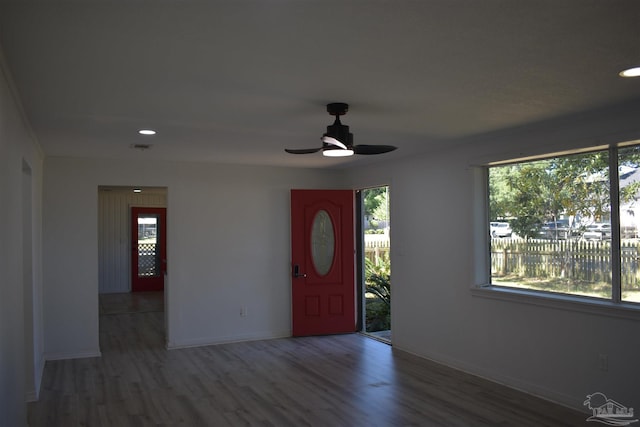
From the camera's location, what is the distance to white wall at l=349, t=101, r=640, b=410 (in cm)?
403

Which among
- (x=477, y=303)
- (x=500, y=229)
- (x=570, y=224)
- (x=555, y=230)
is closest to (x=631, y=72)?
(x=570, y=224)

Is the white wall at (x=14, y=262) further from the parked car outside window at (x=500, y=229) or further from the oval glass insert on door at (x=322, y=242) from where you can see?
the parked car outside window at (x=500, y=229)

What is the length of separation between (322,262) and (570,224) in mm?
3615

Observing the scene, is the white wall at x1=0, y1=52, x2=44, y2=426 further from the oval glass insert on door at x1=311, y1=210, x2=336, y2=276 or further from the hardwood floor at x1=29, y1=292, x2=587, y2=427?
the oval glass insert on door at x1=311, y1=210, x2=336, y2=276

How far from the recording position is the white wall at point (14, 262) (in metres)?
2.67

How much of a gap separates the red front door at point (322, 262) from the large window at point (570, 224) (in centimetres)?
246

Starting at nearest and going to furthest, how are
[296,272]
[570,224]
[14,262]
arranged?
[14,262], [570,224], [296,272]

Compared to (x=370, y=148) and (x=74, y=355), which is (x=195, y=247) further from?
(x=370, y=148)

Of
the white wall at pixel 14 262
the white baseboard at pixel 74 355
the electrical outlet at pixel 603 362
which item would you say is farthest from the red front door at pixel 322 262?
the electrical outlet at pixel 603 362

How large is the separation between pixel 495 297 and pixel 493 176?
120 cm

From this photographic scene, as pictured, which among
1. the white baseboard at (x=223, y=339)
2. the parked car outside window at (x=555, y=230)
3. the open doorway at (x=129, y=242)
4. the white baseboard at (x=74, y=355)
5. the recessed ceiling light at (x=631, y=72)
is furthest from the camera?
the open doorway at (x=129, y=242)

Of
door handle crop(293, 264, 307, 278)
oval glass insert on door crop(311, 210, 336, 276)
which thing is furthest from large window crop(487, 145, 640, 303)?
door handle crop(293, 264, 307, 278)

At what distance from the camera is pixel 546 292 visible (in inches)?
183

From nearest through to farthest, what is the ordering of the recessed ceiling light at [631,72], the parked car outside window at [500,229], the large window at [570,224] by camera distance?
the recessed ceiling light at [631,72] < the large window at [570,224] < the parked car outside window at [500,229]
